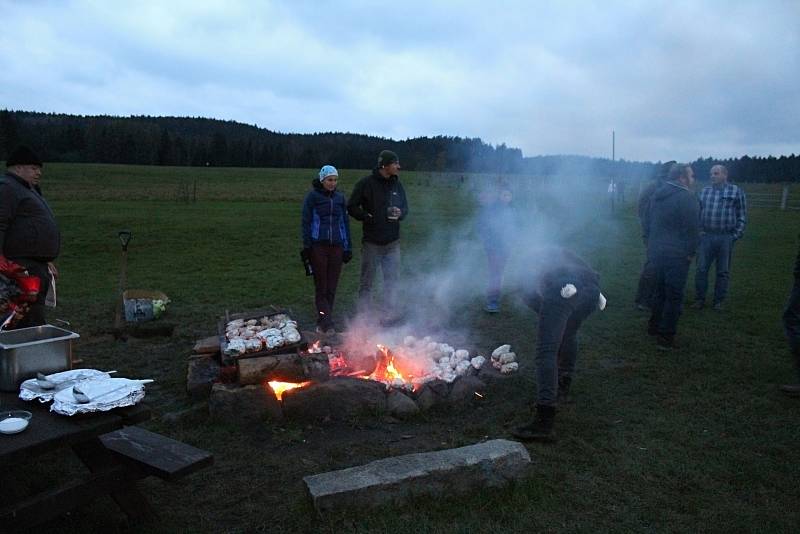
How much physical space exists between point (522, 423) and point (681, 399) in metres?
1.68

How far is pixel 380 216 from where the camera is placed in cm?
710

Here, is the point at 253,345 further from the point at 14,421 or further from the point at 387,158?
the point at 387,158

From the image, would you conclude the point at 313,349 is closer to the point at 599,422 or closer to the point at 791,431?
the point at 599,422

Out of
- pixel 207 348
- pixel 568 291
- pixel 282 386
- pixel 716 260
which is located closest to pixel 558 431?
pixel 568 291

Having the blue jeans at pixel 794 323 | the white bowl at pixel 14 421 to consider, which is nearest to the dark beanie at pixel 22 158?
the white bowl at pixel 14 421

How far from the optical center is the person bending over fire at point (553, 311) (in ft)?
14.4

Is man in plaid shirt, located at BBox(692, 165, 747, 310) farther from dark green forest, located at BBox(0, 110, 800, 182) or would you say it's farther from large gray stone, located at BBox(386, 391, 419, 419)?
dark green forest, located at BBox(0, 110, 800, 182)

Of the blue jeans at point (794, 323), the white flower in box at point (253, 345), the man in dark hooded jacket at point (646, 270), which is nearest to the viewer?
the white flower in box at point (253, 345)

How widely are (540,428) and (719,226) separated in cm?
561

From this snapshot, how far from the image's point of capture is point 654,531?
3.25m

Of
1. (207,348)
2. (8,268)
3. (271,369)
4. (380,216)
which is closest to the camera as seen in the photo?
(8,268)

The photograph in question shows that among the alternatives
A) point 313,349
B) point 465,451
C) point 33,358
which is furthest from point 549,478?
point 33,358

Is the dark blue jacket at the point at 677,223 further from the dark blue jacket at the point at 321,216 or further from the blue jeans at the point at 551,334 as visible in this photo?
the dark blue jacket at the point at 321,216

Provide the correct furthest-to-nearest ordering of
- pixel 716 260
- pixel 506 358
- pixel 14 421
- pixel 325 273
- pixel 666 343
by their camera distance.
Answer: pixel 716 260
pixel 325 273
pixel 666 343
pixel 506 358
pixel 14 421
